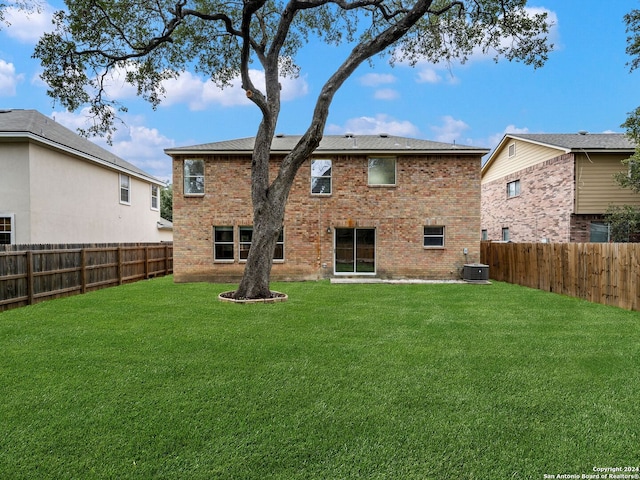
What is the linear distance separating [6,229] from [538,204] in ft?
70.3

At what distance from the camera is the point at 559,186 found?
1562cm

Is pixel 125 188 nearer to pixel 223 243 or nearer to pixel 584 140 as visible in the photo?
pixel 223 243

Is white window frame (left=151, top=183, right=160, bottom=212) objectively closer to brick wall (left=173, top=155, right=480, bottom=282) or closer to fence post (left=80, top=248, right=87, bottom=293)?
brick wall (left=173, top=155, right=480, bottom=282)

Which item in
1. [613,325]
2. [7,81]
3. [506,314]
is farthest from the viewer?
[7,81]

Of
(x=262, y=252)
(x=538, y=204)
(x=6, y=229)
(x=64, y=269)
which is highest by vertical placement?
(x=538, y=204)

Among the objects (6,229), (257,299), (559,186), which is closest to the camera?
(257,299)

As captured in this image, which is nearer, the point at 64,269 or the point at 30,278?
the point at 30,278

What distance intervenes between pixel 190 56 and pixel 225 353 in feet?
34.6

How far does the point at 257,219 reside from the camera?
383 inches

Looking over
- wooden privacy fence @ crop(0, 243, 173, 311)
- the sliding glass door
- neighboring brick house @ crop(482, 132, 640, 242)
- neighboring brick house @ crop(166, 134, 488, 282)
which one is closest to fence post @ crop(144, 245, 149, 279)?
wooden privacy fence @ crop(0, 243, 173, 311)

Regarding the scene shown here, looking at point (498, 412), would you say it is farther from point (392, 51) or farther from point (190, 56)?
point (190, 56)

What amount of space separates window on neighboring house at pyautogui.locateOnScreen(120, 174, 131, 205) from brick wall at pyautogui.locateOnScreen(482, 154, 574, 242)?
19944 millimetres

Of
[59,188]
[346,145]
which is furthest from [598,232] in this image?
[59,188]

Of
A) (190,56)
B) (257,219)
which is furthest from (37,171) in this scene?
(257,219)
